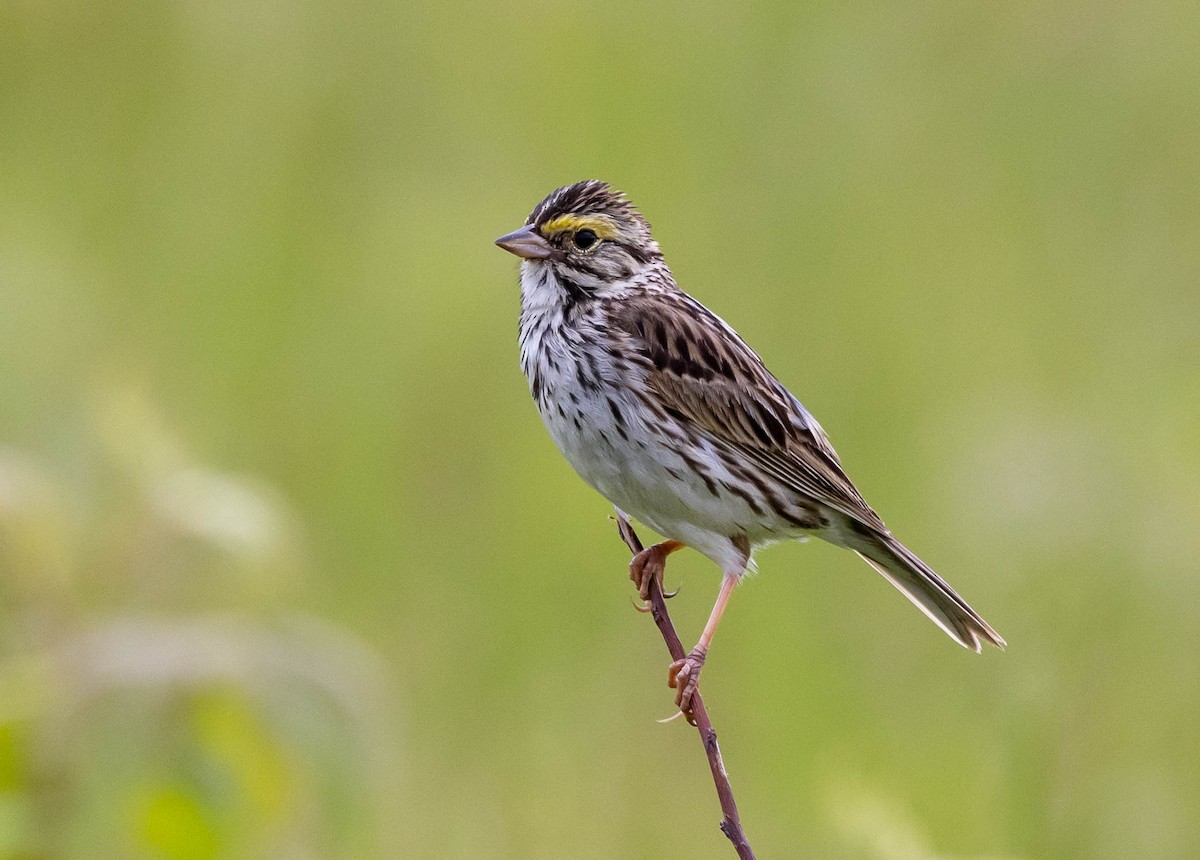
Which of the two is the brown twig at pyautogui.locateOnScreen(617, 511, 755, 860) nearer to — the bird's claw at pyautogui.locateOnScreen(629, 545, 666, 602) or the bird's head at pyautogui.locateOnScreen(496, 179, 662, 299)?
the bird's claw at pyautogui.locateOnScreen(629, 545, 666, 602)

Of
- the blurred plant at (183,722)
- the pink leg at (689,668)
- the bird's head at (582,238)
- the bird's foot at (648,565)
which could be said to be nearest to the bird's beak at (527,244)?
the bird's head at (582,238)

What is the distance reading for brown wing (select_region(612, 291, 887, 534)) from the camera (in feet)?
12.8

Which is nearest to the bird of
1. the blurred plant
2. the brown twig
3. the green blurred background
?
the brown twig

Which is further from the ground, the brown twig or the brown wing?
the brown wing

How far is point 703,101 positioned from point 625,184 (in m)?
0.70

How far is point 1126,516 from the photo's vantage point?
16.6 feet

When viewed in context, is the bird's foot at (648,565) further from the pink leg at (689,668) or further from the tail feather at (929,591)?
the tail feather at (929,591)

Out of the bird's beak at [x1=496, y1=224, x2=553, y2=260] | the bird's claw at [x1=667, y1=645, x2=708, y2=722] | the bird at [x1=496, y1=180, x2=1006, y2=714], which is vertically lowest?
the bird's claw at [x1=667, y1=645, x2=708, y2=722]

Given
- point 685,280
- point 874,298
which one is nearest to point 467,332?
point 685,280

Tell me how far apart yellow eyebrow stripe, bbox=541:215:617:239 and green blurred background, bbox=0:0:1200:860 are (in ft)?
2.92

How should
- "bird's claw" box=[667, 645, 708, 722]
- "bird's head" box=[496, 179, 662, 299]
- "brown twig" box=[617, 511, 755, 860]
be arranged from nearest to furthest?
"brown twig" box=[617, 511, 755, 860] < "bird's claw" box=[667, 645, 708, 722] < "bird's head" box=[496, 179, 662, 299]

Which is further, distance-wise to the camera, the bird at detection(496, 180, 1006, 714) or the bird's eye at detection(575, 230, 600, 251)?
the bird's eye at detection(575, 230, 600, 251)

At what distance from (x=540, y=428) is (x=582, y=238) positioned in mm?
1897

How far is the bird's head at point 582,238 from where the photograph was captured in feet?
12.8
